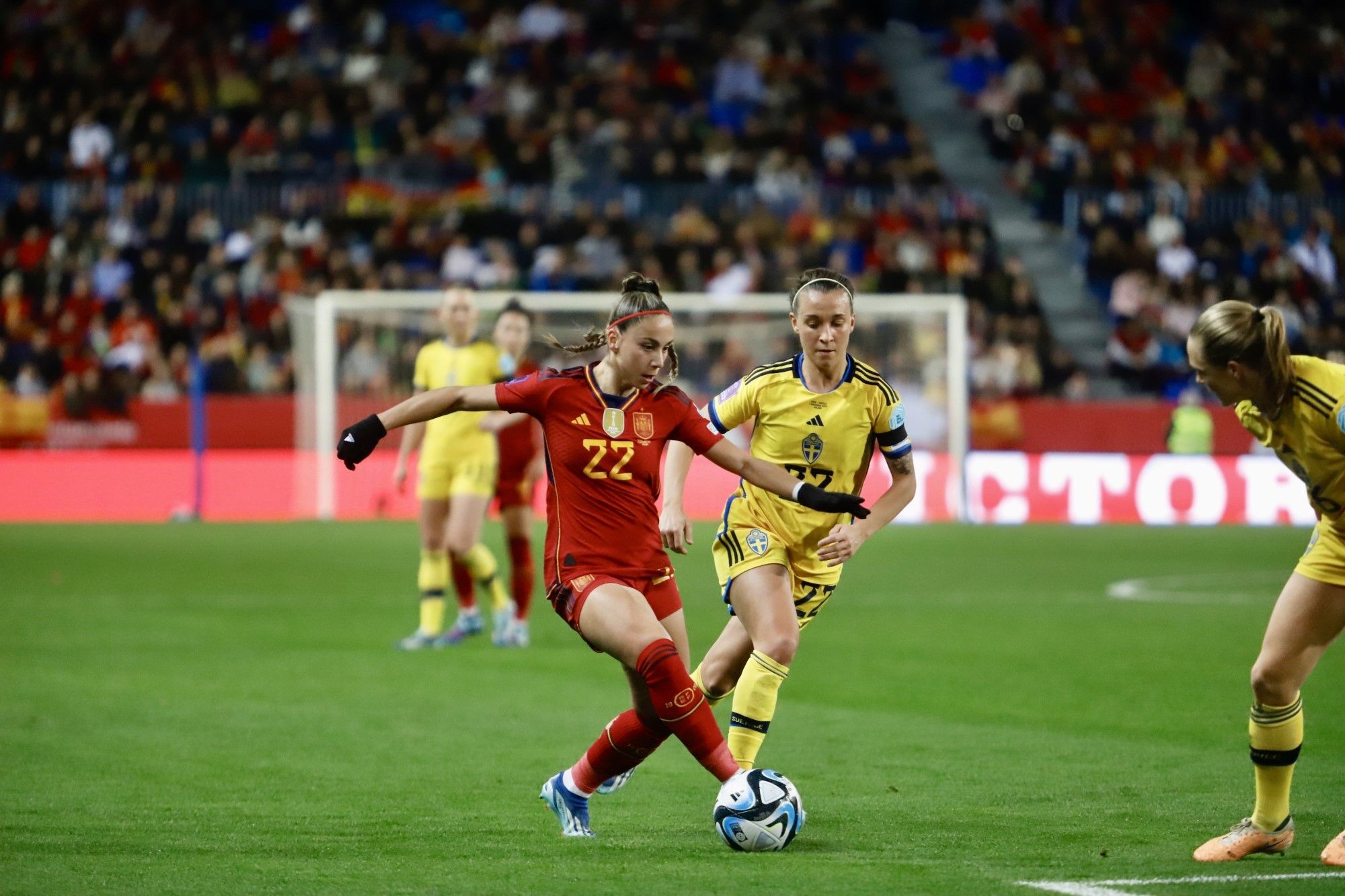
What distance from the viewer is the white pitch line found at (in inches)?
212

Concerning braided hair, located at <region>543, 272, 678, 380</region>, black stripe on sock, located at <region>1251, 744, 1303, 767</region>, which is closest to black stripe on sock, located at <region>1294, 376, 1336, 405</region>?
black stripe on sock, located at <region>1251, 744, 1303, 767</region>

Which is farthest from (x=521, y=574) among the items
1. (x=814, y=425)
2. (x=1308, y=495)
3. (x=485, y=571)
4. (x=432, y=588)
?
(x=1308, y=495)

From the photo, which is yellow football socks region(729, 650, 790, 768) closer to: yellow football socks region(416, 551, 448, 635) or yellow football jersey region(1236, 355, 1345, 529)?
yellow football jersey region(1236, 355, 1345, 529)

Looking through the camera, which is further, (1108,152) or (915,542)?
(1108,152)

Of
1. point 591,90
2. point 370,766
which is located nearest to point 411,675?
point 370,766

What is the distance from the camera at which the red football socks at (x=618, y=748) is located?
6.29m

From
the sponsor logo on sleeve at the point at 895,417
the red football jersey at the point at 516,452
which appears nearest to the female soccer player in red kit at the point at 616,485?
the sponsor logo on sleeve at the point at 895,417

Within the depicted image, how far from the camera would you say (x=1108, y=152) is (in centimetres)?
3195

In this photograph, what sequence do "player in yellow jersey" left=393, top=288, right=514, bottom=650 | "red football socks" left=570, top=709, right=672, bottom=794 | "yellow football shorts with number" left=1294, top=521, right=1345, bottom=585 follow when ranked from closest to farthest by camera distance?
1. "yellow football shorts with number" left=1294, top=521, right=1345, bottom=585
2. "red football socks" left=570, top=709, right=672, bottom=794
3. "player in yellow jersey" left=393, top=288, right=514, bottom=650

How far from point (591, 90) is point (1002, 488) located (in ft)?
38.6

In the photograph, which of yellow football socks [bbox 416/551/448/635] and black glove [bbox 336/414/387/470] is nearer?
black glove [bbox 336/414/387/470]

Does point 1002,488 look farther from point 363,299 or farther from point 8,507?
point 8,507

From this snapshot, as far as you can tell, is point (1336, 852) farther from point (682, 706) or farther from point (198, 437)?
point (198, 437)

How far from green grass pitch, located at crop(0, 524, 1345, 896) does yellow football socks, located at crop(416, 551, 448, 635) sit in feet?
1.36
